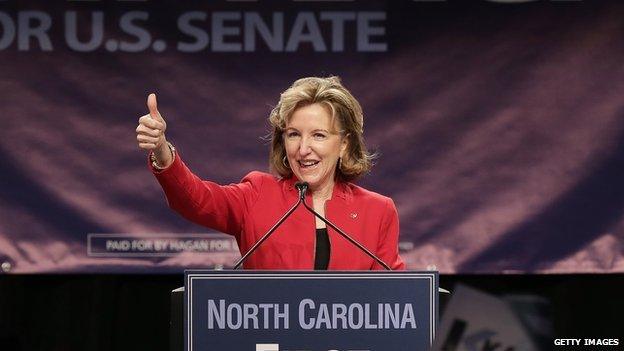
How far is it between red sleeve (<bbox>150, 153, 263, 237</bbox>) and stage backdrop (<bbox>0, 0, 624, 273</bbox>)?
1.34 meters

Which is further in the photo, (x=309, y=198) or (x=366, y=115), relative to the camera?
(x=366, y=115)

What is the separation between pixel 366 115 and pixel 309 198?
142 cm

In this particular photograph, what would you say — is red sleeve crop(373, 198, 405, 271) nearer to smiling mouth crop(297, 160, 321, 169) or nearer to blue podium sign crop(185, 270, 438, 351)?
smiling mouth crop(297, 160, 321, 169)

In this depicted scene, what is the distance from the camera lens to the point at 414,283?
88.4 inches

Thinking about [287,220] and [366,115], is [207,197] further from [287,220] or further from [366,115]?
[366,115]

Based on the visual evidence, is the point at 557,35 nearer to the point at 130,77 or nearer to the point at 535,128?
the point at 535,128

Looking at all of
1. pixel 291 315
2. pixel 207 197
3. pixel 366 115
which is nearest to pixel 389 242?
pixel 207 197

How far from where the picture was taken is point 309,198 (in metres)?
2.90

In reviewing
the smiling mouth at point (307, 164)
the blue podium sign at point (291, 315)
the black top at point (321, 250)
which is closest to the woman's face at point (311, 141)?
the smiling mouth at point (307, 164)

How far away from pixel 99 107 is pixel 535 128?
5.44ft

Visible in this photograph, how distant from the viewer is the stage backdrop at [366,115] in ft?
14.0

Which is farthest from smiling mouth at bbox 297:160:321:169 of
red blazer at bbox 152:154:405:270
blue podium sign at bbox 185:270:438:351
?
blue podium sign at bbox 185:270:438:351

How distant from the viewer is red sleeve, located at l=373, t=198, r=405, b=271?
2873 mm

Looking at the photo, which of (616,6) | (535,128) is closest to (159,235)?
(535,128)
